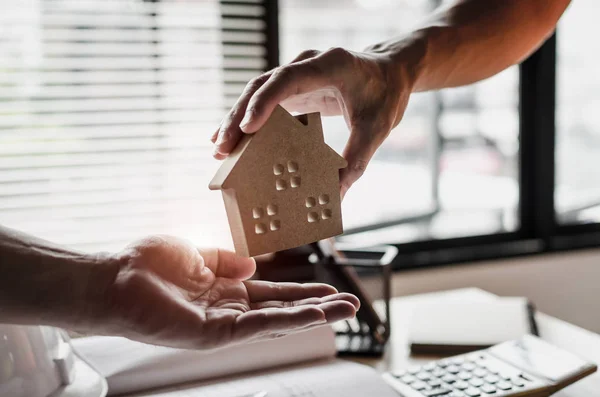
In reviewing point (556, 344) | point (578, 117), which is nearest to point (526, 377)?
point (556, 344)

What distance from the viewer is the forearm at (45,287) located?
2.34 ft

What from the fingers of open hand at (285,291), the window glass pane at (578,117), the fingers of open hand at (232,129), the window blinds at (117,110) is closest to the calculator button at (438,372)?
the fingers of open hand at (285,291)

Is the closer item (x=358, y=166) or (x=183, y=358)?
(x=358, y=166)

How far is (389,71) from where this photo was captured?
931mm

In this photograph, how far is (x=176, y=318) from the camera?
2.31 ft

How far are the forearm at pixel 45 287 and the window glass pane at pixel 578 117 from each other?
1.87m

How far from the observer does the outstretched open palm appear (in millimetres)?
703

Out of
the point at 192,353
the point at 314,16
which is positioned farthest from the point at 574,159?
the point at 192,353

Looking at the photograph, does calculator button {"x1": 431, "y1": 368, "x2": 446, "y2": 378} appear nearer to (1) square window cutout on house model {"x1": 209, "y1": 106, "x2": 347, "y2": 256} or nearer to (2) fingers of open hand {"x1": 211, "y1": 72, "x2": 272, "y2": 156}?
(1) square window cutout on house model {"x1": 209, "y1": 106, "x2": 347, "y2": 256}

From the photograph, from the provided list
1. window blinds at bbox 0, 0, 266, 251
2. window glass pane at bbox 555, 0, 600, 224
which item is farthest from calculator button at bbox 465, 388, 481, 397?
window glass pane at bbox 555, 0, 600, 224

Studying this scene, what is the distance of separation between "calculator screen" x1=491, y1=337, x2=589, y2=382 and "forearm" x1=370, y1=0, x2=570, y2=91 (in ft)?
1.53

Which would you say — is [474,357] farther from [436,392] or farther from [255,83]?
[255,83]

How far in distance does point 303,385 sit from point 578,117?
177 centimetres

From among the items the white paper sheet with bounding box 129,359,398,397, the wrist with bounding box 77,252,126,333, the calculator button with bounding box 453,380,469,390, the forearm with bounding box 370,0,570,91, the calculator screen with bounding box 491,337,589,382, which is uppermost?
the forearm with bounding box 370,0,570,91
